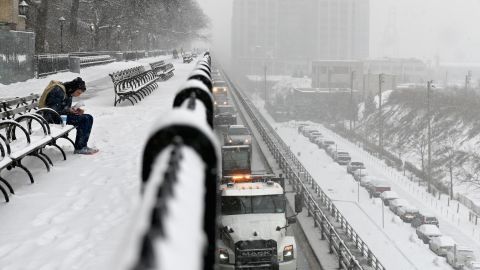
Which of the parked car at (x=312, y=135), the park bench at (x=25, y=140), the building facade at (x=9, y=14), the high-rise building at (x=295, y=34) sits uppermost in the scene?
the high-rise building at (x=295, y=34)

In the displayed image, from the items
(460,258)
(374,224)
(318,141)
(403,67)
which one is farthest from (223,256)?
(403,67)

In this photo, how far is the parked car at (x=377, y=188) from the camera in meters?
48.9

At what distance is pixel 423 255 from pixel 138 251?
1391 inches

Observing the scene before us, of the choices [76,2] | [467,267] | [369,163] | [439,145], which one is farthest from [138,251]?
[439,145]

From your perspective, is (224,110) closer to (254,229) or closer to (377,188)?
(254,229)

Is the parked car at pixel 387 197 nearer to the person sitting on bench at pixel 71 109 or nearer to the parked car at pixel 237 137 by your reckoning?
the parked car at pixel 237 137

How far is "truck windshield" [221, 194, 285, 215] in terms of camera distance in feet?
43.5

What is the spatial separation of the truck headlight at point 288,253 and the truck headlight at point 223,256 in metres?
1.23

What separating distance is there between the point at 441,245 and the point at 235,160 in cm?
1886

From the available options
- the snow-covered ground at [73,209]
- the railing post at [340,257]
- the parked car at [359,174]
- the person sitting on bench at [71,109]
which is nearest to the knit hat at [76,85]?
the person sitting on bench at [71,109]

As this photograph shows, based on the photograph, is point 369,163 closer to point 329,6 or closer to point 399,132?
point 399,132

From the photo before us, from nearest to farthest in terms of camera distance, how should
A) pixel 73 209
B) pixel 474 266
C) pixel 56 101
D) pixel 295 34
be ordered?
pixel 73 209 → pixel 56 101 → pixel 474 266 → pixel 295 34

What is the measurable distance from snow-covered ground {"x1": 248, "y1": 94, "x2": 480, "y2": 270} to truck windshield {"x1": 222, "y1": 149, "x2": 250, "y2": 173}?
589 inches

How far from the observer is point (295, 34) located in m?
186
